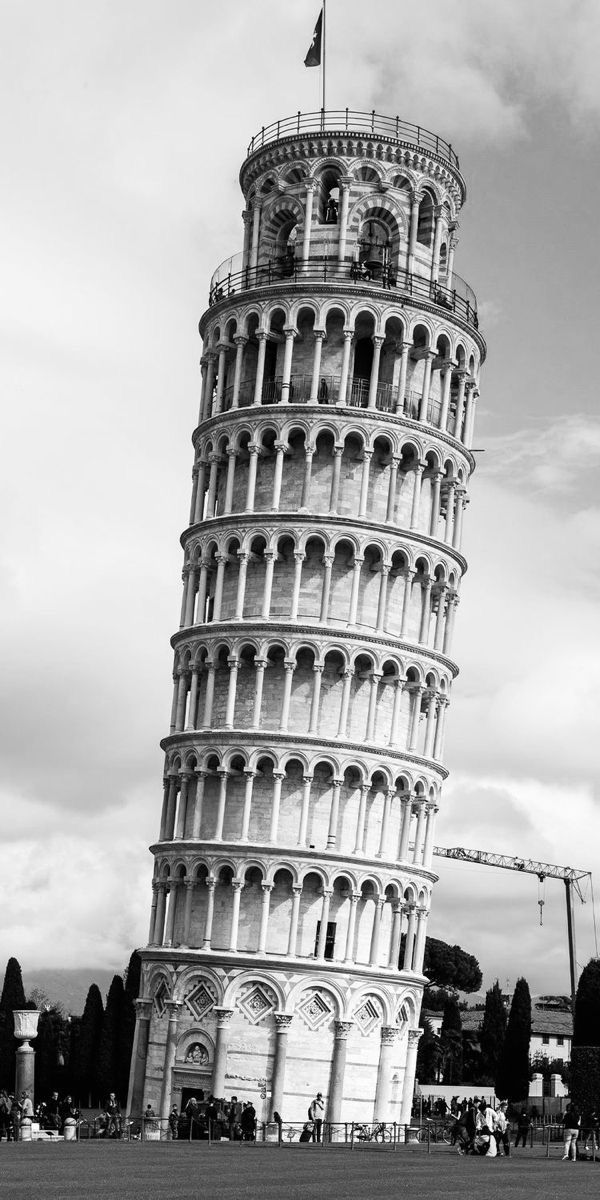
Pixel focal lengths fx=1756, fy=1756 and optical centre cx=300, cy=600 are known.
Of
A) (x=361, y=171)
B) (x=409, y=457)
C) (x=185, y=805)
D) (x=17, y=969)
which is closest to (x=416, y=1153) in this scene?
(x=185, y=805)

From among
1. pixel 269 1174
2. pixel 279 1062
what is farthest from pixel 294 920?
pixel 269 1174

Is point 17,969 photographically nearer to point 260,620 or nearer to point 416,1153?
point 260,620

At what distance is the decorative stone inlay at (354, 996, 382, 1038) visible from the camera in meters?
69.1

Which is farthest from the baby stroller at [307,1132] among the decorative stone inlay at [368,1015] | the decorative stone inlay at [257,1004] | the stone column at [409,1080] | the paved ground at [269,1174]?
the paved ground at [269,1174]

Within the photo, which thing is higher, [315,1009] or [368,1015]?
[315,1009]

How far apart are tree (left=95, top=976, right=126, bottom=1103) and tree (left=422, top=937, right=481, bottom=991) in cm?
4624

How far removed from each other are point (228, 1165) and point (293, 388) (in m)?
38.9

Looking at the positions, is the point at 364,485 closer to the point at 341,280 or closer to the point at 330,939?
the point at 341,280

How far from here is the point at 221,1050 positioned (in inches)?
2675

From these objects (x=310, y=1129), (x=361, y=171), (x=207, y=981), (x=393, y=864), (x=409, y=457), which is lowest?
(x=310, y=1129)

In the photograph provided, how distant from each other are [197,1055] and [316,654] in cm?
1644

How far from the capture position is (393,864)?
7038cm

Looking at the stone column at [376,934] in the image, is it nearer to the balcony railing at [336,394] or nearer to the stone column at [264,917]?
the stone column at [264,917]

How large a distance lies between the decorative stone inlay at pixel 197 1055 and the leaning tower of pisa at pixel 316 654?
0.09m
